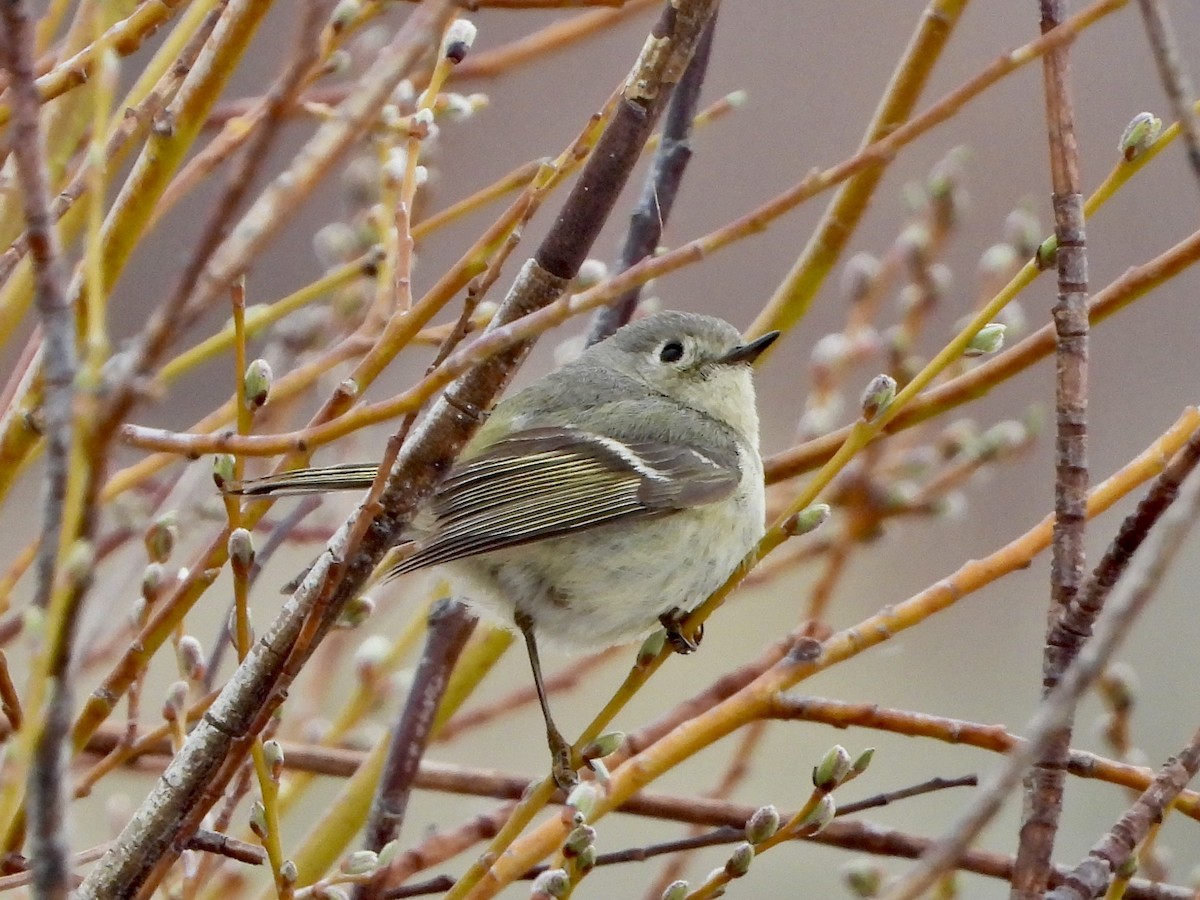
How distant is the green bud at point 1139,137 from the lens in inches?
37.6

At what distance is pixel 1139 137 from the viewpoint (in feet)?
3.14

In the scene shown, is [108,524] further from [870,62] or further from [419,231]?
[870,62]

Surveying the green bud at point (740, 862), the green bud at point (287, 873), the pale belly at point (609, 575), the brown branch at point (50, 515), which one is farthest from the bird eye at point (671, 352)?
the brown branch at point (50, 515)

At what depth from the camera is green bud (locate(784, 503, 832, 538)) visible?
40.4 inches

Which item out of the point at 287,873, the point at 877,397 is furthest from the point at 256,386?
the point at 877,397

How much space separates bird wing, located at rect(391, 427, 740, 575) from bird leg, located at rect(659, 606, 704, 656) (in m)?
0.13

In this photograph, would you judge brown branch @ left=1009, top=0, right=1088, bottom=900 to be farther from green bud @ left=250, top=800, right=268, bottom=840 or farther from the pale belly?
the pale belly

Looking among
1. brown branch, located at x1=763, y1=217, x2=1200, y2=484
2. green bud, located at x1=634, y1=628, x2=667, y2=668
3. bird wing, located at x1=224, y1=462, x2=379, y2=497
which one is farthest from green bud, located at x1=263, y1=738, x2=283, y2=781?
brown branch, located at x1=763, y1=217, x2=1200, y2=484

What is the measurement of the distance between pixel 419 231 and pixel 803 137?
3107mm

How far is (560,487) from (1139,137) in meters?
0.83

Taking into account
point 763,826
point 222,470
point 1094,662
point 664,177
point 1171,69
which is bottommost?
point 1094,662

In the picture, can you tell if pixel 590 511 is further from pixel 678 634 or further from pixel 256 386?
pixel 256 386

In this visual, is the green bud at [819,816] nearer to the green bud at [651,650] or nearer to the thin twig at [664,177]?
the green bud at [651,650]

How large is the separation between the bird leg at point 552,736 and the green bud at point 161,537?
34 centimetres
